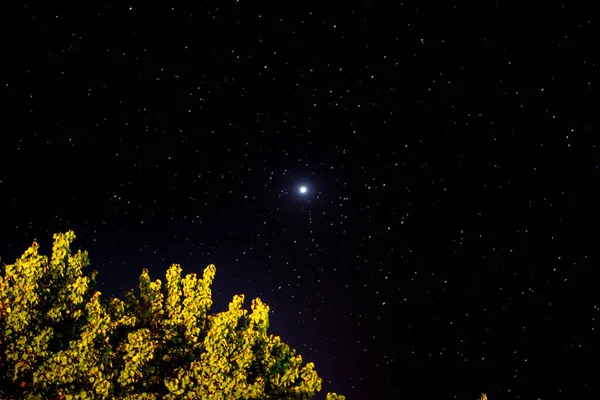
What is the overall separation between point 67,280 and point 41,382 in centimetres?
282

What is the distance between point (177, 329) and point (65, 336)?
289 cm

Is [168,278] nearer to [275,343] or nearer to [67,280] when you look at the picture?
[67,280]

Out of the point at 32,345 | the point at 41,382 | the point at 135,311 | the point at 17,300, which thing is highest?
the point at 135,311

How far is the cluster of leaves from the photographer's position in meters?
9.29

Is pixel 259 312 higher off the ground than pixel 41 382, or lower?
higher

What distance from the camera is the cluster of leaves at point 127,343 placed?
9.29 metres

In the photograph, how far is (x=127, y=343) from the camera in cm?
1023

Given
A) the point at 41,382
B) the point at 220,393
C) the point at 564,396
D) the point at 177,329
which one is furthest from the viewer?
the point at 564,396

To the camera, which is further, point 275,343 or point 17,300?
point 275,343

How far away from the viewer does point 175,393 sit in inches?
411

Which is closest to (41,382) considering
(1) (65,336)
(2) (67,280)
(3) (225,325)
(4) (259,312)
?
(1) (65,336)

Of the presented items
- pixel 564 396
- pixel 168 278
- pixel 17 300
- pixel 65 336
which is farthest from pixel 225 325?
pixel 564 396

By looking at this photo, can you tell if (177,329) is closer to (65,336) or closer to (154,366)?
(154,366)

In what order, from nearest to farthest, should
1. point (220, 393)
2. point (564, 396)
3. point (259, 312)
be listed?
point (220, 393) → point (259, 312) → point (564, 396)
